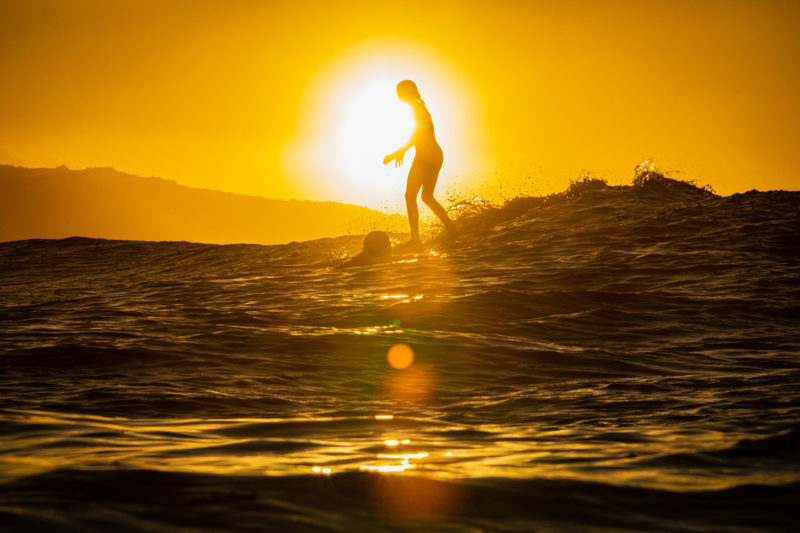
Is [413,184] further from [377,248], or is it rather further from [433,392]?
[433,392]

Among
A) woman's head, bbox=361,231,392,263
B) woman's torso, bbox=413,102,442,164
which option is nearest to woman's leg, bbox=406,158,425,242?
woman's torso, bbox=413,102,442,164

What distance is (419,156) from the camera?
11945mm

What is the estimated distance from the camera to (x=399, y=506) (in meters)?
2.00

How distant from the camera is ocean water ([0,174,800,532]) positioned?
2033 mm

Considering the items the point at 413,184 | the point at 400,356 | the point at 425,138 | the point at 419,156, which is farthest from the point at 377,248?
the point at 400,356

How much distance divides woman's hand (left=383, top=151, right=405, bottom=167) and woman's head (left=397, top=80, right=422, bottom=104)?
90cm

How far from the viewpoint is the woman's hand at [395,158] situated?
38.5 ft

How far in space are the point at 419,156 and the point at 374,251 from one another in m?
1.74

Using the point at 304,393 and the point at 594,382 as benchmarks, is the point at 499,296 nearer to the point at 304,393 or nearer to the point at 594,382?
the point at 594,382

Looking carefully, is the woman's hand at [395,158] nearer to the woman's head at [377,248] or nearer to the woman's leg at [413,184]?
the woman's leg at [413,184]

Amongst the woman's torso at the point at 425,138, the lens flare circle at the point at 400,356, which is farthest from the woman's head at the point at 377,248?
the lens flare circle at the point at 400,356

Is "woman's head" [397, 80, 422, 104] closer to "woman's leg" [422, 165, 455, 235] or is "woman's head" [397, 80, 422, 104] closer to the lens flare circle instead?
"woman's leg" [422, 165, 455, 235]

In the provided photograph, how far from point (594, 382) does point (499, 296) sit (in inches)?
141

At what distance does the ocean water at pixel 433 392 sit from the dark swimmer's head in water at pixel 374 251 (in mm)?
852
